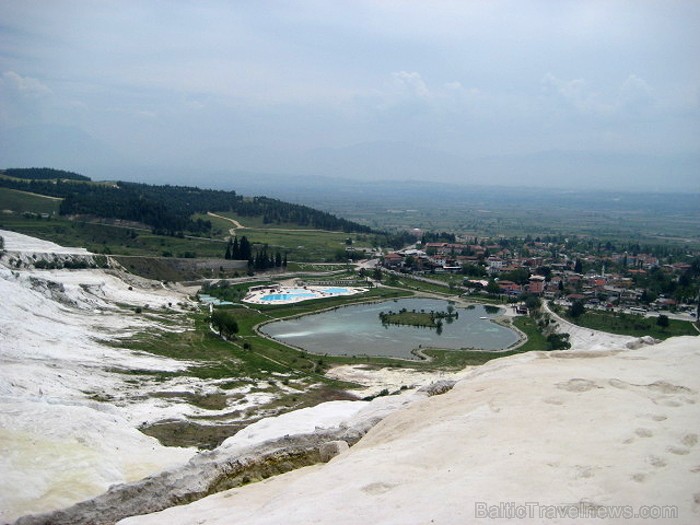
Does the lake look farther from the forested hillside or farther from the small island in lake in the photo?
the forested hillside

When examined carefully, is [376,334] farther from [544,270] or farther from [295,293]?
[544,270]

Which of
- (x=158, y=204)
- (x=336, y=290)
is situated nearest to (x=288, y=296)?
(x=336, y=290)

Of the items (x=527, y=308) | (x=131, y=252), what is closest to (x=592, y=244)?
(x=527, y=308)

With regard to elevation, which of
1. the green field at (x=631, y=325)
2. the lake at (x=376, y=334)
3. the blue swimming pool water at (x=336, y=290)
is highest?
the green field at (x=631, y=325)

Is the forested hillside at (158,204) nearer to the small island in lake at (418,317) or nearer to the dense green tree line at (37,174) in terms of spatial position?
the dense green tree line at (37,174)

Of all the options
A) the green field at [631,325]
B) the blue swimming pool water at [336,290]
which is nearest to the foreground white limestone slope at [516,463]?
the green field at [631,325]

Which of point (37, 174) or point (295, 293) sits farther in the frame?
point (37, 174)

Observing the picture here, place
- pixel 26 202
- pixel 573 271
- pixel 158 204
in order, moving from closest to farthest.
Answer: pixel 573 271 < pixel 26 202 < pixel 158 204
